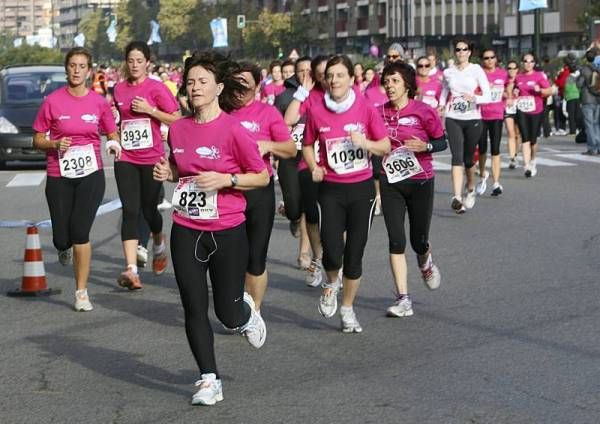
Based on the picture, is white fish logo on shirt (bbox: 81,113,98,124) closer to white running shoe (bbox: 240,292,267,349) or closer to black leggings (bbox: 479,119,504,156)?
white running shoe (bbox: 240,292,267,349)

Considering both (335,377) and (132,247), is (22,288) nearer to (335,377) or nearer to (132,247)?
(132,247)

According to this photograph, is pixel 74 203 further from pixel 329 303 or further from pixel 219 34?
pixel 219 34

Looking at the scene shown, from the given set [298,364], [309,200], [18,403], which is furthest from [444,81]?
[18,403]

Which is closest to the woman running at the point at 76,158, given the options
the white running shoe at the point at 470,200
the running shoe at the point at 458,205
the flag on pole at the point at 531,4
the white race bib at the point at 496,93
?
the running shoe at the point at 458,205

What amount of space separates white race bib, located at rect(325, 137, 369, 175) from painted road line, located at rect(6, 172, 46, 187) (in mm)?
14009

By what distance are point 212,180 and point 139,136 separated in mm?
4506

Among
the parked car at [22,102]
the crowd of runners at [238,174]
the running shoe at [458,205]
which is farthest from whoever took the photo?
the parked car at [22,102]

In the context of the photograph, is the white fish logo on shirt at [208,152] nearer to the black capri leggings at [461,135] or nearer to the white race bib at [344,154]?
the white race bib at [344,154]

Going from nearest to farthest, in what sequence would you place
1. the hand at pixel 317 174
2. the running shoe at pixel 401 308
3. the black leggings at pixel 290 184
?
1. the hand at pixel 317 174
2. the running shoe at pixel 401 308
3. the black leggings at pixel 290 184

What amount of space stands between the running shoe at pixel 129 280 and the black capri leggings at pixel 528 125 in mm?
11165

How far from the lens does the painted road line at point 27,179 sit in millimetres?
22766

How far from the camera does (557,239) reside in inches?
551

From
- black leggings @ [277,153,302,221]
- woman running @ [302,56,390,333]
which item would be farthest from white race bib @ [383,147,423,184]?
black leggings @ [277,153,302,221]

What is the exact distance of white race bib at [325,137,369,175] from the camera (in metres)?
9.22
